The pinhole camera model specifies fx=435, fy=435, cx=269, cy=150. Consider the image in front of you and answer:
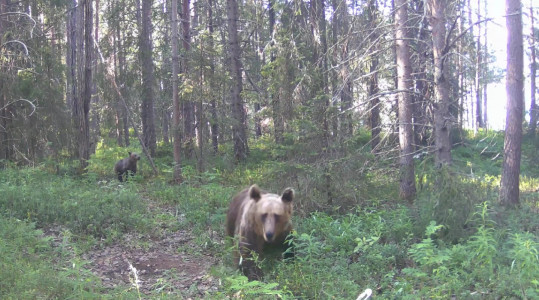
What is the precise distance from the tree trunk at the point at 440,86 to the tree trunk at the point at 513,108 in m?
2.89

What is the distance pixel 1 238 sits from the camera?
6816mm

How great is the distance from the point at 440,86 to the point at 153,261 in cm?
675

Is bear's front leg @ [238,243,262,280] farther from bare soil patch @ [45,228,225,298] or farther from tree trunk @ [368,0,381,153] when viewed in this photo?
tree trunk @ [368,0,381,153]

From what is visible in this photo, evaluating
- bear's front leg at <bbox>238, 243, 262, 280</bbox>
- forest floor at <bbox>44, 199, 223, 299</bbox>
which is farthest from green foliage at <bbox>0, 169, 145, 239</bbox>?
bear's front leg at <bbox>238, 243, 262, 280</bbox>

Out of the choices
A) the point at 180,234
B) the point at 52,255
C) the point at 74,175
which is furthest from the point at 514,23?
the point at 74,175

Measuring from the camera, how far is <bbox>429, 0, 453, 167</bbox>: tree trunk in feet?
29.9

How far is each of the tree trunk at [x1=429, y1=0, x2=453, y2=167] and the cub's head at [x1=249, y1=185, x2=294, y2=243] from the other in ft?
13.7

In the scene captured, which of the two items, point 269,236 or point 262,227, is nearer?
point 269,236

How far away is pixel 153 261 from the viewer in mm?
7809

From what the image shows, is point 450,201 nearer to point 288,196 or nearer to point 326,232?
point 326,232

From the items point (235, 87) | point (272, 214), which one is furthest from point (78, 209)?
point (235, 87)

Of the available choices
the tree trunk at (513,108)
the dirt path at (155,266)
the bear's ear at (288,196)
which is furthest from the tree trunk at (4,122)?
the tree trunk at (513,108)

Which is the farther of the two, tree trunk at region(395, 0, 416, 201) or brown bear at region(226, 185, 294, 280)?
tree trunk at region(395, 0, 416, 201)

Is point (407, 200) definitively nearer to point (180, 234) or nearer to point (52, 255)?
point (180, 234)
